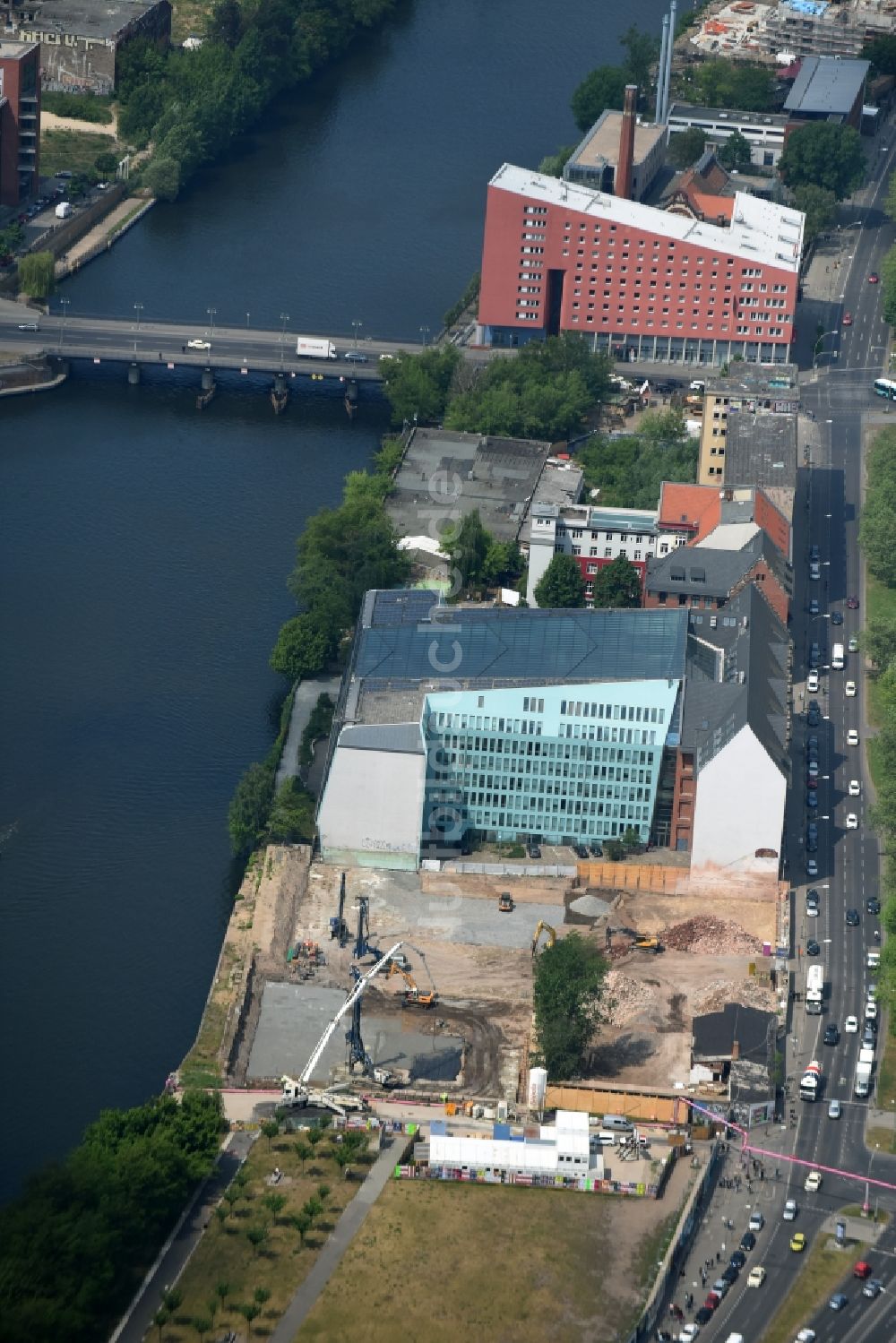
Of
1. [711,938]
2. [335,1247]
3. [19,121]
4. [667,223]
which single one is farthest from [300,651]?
[19,121]

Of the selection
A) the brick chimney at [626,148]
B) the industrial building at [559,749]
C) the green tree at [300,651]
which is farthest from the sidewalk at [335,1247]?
the brick chimney at [626,148]

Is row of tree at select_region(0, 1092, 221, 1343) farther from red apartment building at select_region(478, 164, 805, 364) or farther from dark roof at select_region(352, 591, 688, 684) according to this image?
red apartment building at select_region(478, 164, 805, 364)

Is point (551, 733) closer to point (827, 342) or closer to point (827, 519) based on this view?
point (827, 519)

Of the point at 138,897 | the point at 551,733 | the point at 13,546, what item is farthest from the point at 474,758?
the point at 13,546

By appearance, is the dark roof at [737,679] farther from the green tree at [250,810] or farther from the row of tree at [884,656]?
the green tree at [250,810]

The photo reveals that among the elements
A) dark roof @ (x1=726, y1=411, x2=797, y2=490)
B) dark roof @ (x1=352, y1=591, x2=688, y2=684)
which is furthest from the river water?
dark roof @ (x1=726, y1=411, x2=797, y2=490)

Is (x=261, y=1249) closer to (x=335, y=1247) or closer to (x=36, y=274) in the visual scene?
(x=335, y=1247)
